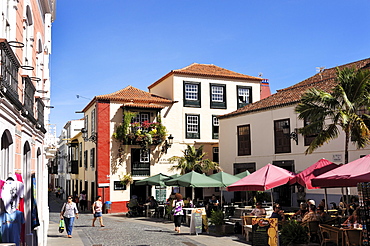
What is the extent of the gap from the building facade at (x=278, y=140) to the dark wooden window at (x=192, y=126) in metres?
3.45

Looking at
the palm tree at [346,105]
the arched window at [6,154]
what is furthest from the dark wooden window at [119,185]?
the arched window at [6,154]

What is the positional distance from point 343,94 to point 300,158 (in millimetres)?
9724

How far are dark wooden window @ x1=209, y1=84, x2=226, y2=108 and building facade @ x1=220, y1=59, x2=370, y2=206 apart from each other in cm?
380

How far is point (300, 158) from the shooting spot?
24.6 m

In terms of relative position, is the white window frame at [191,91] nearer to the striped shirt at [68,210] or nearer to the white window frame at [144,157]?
the white window frame at [144,157]

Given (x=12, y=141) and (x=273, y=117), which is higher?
(x=273, y=117)

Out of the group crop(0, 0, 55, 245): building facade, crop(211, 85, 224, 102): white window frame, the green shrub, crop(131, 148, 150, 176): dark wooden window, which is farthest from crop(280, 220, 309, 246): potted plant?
crop(211, 85, 224, 102): white window frame

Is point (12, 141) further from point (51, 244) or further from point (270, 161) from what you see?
point (270, 161)

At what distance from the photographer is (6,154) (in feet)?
25.5


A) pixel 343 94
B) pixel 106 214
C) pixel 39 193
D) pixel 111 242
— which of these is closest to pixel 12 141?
pixel 39 193

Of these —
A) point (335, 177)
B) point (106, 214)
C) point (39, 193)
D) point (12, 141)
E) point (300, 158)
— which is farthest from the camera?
point (106, 214)

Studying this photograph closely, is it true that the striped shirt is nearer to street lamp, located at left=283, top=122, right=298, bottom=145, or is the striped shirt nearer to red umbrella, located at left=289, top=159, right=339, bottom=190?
red umbrella, located at left=289, top=159, right=339, bottom=190

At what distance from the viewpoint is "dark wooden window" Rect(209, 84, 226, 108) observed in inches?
1369

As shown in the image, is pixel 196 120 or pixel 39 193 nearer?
pixel 39 193
